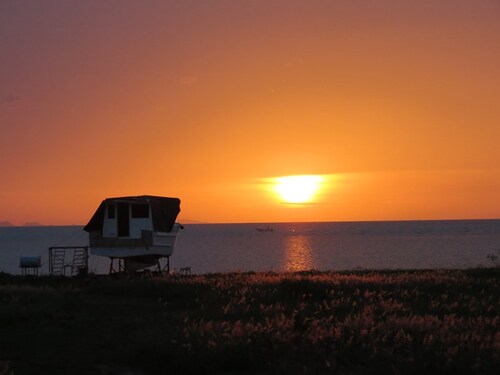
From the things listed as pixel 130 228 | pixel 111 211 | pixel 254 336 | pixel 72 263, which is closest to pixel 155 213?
pixel 130 228

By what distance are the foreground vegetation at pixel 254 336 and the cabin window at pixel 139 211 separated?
16402 mm

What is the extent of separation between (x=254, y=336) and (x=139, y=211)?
24483 millimetres

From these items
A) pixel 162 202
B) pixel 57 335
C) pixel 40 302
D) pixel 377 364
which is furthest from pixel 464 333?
pixel 162 202

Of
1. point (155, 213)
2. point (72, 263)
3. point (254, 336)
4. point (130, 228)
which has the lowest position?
point (72, 263)

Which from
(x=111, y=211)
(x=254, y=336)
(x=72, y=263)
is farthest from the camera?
(x=72, y=263)

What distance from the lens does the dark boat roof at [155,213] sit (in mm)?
33781

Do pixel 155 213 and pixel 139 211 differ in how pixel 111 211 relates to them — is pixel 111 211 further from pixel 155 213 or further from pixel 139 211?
Result: pixel 155 213

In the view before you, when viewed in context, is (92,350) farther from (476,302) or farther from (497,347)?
(476,302)

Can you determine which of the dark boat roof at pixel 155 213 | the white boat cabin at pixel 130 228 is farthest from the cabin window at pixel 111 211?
the dark boat roof at pixel 155 213

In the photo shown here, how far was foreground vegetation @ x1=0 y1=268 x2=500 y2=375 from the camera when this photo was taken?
895 cm

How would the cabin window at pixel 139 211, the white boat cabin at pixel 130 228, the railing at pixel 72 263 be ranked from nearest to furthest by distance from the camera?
1. the white boat cabin at pixel 130 228
2. the cabin window at pixel 139 211
3. the railing at pixel 72 263

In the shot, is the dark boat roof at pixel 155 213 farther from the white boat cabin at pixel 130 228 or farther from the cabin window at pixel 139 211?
the cabin window at pixel 139 211

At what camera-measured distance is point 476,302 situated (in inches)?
581

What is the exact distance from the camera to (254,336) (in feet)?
33.2
